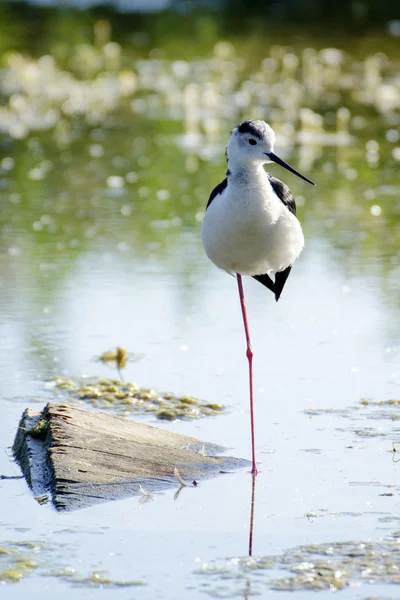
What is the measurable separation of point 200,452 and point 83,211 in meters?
5.05

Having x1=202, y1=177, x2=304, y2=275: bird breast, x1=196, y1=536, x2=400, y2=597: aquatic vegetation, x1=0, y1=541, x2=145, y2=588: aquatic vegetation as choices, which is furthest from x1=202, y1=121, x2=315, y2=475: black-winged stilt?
x1=0, y1=541, x2=145, y2=588: aquatic vegetation

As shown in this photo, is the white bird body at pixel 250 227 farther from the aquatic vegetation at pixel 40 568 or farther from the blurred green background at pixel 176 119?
the blurred green background at pixel 176 119

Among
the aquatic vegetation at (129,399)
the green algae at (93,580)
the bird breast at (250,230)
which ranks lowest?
the green algae at (93,580)

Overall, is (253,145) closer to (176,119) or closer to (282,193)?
(282,193)

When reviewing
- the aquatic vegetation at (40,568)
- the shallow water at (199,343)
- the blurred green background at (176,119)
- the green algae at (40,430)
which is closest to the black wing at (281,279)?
Answer: the shallow water at (199,343)

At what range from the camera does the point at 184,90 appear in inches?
593

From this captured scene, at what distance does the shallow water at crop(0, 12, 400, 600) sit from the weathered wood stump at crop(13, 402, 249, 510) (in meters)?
0.09

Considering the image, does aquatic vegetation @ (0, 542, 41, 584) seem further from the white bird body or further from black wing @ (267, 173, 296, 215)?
black wing @ (267, 173, 296, 215)

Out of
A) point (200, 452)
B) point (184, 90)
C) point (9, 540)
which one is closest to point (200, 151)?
point (184, 90)

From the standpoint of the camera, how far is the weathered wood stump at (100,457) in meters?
4.47

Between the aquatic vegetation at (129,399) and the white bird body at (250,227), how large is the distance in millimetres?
646

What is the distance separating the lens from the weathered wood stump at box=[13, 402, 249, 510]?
14.7ft

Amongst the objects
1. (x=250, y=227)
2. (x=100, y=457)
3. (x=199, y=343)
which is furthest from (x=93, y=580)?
(x=199, y=343)

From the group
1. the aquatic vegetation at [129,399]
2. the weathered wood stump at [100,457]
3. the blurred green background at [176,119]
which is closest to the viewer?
the weathered wood stump at [100,457]
